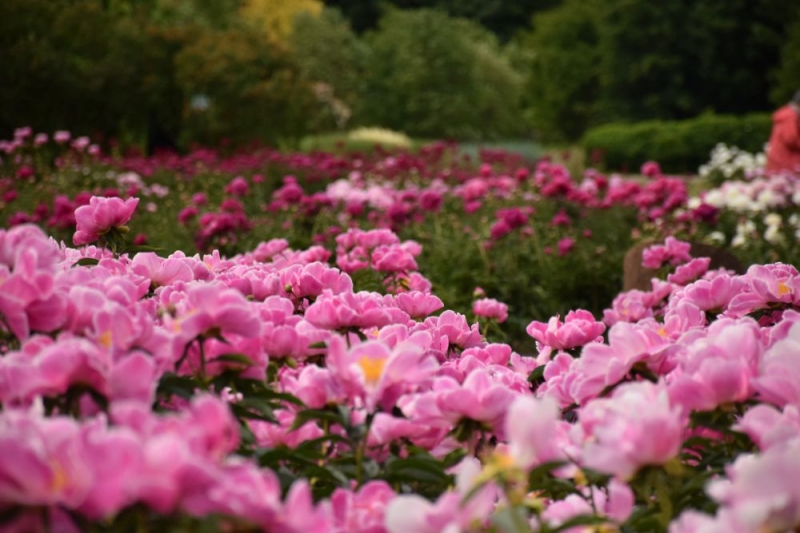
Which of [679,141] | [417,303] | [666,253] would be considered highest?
[417,303]

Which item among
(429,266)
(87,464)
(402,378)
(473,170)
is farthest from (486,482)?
(473,170)

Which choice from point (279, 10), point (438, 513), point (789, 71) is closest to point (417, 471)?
point (438, 513)

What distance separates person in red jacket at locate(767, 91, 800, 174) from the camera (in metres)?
10.4

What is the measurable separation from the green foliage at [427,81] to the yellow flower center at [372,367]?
27953 millimetres

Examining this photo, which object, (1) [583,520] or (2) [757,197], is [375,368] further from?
(2) [757,197]

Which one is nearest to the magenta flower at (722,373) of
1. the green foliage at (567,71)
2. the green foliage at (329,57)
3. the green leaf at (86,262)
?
the green leaf at (86,262)

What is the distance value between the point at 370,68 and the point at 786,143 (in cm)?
2198

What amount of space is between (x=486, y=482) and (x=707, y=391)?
0.40m

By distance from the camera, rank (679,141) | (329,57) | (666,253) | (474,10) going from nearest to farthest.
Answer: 1. (666,253)
2. (679,141)
3. (329,57)
4. (474,10)

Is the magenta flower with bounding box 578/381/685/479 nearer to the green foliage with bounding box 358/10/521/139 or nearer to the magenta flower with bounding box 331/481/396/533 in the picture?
the magenta flower with bounding box 331/481/396/533

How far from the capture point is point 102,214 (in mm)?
2074

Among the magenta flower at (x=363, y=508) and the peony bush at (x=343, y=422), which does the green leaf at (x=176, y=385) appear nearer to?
the peony bush at (x=343, y=422)

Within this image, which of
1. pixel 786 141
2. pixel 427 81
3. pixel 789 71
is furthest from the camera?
pixel 427 81

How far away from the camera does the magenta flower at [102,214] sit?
6.76 feet
